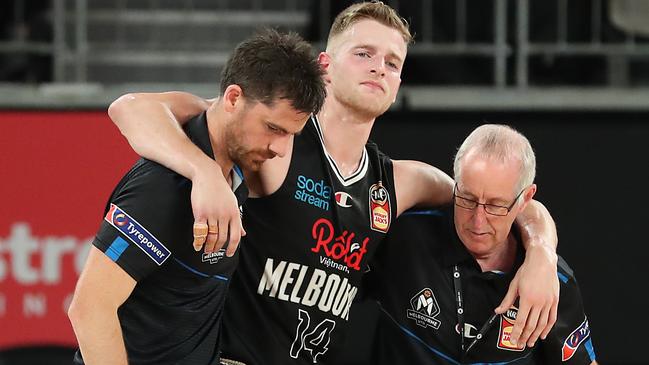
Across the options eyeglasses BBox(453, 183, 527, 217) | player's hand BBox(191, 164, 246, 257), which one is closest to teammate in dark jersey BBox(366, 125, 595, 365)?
eyeglasses BBox(453, 183, 527, 217)

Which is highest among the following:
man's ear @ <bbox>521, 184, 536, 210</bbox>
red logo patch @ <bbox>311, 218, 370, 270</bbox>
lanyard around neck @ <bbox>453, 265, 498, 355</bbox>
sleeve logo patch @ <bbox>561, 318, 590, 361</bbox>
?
man's ear @ <bbox>521, 184, 536, 210</bbox>

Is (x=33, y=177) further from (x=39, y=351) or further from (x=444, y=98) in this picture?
(x=444, y=98)

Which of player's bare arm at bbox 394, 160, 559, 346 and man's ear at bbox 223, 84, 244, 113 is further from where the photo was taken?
player's bare arm at bbox 394, 160, 559, 346

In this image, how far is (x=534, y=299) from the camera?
141 inches

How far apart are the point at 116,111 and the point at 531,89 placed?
3693mm

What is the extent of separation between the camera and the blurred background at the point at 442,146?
19.3 ft

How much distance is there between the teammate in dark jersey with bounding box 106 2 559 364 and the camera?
3725 mm

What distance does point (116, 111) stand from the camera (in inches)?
137

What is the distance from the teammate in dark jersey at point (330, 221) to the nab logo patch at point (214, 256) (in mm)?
497

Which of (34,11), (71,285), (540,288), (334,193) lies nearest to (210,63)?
(34,11)

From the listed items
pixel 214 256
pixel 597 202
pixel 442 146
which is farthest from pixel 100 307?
pixel 597 202

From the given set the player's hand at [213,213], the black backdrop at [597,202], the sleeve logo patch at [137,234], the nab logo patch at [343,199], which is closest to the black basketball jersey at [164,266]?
the sleeve logo patch at [137,234]

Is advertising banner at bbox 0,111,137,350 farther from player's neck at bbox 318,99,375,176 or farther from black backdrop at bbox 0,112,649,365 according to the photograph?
player's neck at bbox 318,99,375,176

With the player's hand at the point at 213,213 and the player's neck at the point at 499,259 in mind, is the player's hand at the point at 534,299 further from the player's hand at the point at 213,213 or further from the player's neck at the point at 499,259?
the player's hand at the point at 213,213
